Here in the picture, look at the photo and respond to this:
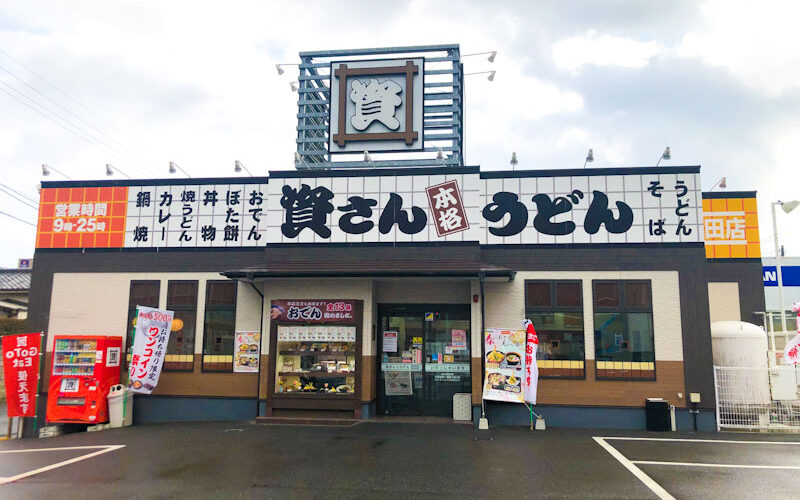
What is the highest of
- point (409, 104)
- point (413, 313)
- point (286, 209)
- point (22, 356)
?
point (409, 104)

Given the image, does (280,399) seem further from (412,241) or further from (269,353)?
(412,241)

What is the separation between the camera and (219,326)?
13891 millimetres

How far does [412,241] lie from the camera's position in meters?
13.1

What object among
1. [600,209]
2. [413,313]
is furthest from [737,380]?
[413,313]

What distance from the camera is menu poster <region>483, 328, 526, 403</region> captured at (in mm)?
11922

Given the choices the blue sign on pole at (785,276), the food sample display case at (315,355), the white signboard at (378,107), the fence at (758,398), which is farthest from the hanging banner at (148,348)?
the blue sign on pole at (785,276)

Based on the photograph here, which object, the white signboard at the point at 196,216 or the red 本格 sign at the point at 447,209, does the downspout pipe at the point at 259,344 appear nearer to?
the white signboard at the point at 196,216

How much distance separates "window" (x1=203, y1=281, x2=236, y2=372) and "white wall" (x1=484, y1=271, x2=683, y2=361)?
6396mm

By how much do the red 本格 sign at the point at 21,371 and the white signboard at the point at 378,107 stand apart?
9.01 m

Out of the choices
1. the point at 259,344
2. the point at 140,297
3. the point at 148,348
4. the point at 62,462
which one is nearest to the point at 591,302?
the point at 259,344

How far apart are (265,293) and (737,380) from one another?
36.0 ft

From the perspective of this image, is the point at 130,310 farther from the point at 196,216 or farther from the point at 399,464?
the point at 399,464

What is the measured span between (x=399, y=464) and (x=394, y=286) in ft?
17.8

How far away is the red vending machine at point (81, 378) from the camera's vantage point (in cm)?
1314
